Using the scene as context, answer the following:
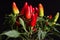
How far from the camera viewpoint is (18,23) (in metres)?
0.92

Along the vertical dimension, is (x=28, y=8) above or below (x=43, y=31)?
above

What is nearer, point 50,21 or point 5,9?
point 50,21

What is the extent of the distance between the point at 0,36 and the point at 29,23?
0.14 metres

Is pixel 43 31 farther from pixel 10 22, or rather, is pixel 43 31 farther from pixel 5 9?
pixel 5 9

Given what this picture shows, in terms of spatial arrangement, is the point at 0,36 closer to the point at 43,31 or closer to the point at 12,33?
the point at 12,33

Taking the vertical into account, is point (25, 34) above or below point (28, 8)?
below

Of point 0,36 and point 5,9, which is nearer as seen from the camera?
point 0,36

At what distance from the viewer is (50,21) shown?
95cm

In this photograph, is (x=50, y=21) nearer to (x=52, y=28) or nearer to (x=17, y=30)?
(x=52, y=28)

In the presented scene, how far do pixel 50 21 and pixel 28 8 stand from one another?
0.38 feet

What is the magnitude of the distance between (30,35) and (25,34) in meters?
0.03

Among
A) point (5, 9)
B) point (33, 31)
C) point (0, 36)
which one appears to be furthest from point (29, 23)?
point (5, 9)

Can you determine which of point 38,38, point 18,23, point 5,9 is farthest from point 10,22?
point 5,9

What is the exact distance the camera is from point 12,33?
0.89 meters
